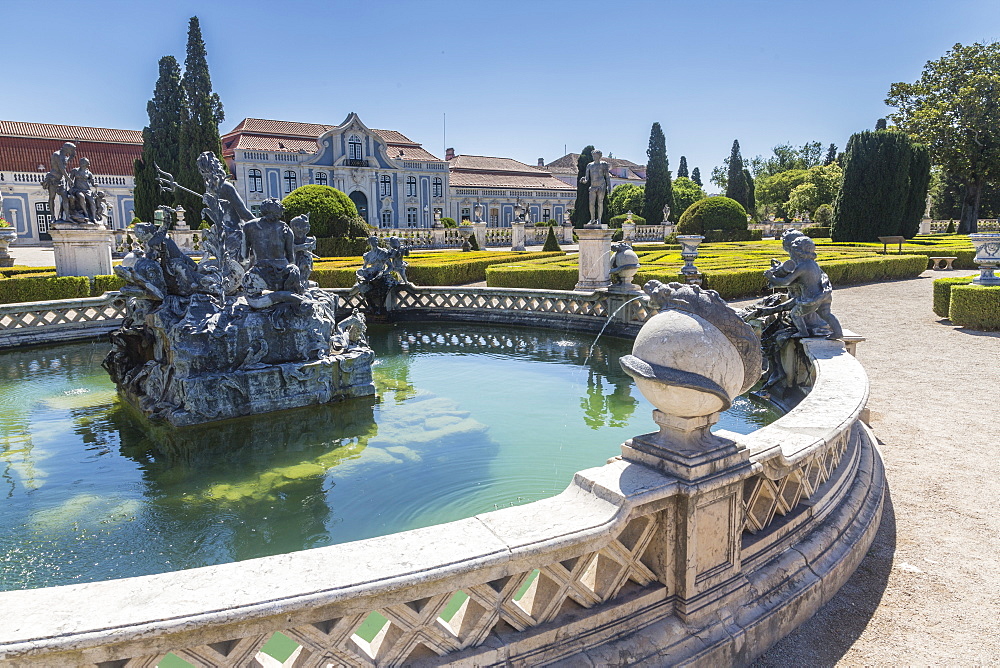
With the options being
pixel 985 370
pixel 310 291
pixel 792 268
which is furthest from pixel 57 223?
pixel 985 370

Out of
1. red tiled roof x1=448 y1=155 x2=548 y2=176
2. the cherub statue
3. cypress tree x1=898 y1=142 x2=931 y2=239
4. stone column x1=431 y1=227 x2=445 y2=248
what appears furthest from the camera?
red tiled roof x1=448 y1=155 x2=548 y2=176

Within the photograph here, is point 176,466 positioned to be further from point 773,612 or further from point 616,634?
point 773,612

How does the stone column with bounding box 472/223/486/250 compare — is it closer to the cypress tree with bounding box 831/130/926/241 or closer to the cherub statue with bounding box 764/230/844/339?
the cypress tree with bounding box 831/130/926/241

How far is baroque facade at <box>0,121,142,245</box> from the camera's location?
43594mm

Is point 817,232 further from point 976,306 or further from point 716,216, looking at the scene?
point 976,306

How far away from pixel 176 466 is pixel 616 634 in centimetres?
552

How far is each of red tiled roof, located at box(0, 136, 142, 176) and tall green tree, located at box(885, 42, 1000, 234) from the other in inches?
2119

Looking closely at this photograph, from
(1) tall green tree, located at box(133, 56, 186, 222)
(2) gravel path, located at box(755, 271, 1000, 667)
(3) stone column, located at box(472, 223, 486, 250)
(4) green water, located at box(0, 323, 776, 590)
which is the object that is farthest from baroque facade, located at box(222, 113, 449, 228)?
(2) gravel path, located at box(755, 271, 1000, 667)

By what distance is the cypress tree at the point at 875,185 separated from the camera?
→ 101 ft

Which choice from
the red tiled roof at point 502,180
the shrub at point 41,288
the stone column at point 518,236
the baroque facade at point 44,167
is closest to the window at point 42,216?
the baroque facade at point 44,167

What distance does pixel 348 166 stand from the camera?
54156mm

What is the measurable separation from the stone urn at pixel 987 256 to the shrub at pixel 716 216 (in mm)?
25029

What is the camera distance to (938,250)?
25594 mm

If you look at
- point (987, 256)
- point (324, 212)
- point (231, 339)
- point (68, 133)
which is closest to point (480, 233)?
point (324, 212)
